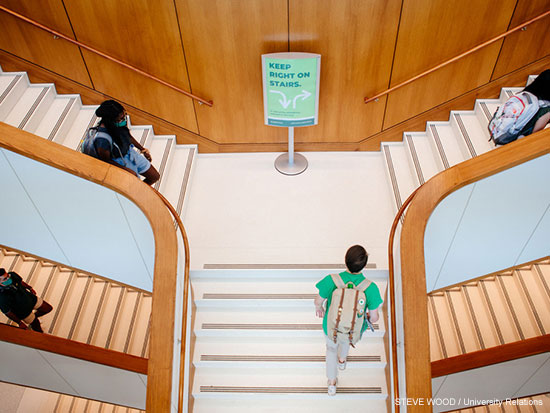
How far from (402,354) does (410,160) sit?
10.3 ft

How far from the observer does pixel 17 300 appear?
4.92 meters

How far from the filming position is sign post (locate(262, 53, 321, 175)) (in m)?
5.05

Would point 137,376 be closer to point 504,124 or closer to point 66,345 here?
point 66,345

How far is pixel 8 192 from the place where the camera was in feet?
14.6

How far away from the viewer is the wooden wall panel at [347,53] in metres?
5.11

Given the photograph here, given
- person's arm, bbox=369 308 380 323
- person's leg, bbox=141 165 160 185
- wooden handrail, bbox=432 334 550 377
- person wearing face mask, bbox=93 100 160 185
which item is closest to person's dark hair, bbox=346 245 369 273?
person's arm, bbox=369 308 380 323

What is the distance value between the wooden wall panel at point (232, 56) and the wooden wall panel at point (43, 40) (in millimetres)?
1515

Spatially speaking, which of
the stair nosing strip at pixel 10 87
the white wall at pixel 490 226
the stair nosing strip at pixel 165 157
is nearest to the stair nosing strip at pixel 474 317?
the white wall at pixel 490 226

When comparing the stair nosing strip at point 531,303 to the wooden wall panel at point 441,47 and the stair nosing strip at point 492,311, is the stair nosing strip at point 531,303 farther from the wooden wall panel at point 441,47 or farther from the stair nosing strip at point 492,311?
the wooden wall panel at point 441,47

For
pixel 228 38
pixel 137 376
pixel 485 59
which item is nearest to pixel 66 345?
pixel 137 376

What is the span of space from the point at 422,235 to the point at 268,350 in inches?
83.3

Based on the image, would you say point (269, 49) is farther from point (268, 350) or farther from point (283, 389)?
point (283, 389)

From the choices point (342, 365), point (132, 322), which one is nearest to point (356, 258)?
point (342, 365)

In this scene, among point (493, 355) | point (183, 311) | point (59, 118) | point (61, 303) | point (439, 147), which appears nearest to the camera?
point (183, 311)
